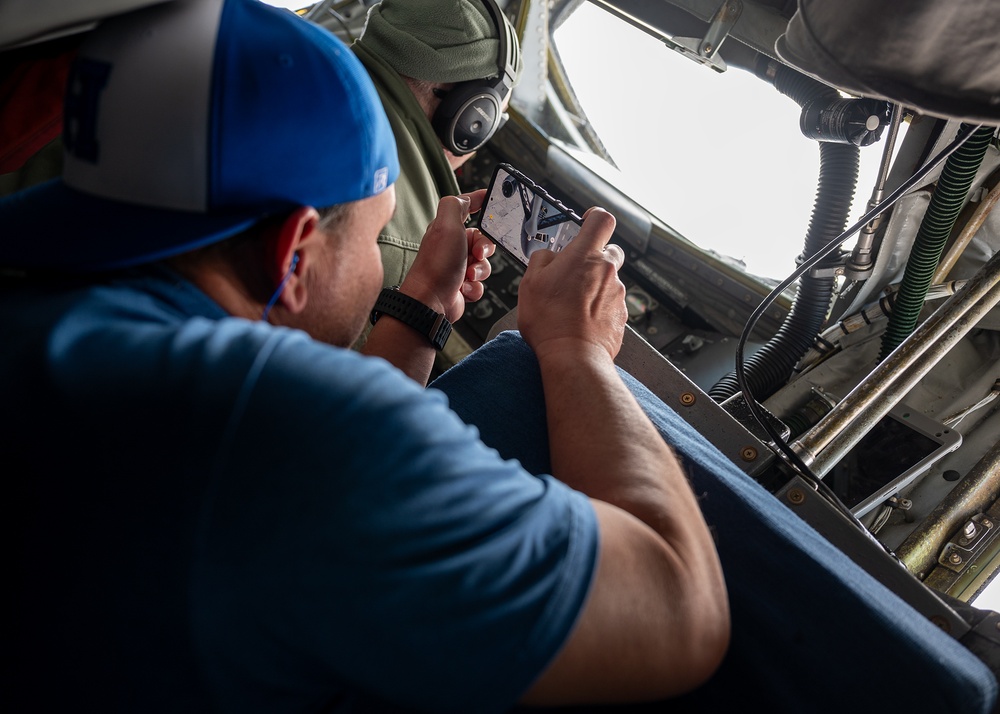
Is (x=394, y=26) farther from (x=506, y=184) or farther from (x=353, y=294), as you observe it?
(x=353, y=294)

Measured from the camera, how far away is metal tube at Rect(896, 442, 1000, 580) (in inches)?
49.4

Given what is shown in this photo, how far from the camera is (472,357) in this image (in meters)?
1.12

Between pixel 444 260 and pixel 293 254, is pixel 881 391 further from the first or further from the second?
pixel 293 254

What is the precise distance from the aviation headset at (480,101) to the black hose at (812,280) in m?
0.71

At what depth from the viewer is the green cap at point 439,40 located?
189 cm

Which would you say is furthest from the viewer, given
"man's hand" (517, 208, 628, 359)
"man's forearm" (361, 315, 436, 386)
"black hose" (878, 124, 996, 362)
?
"black hose" (878, 124, 996, 362)

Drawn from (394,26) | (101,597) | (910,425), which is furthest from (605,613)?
(394,26)

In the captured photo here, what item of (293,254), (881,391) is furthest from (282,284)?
(881,391)

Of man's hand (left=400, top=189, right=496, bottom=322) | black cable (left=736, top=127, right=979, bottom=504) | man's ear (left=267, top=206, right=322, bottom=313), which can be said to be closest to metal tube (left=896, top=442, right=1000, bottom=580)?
black cable (left=736, top=127, right=979, bottom=504)

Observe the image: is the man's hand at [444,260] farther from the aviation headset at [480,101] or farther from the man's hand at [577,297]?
the aviation headset at [480,101]

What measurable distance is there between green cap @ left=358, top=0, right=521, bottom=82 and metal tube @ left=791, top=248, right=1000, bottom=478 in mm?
1263

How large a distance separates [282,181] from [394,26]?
1412mm

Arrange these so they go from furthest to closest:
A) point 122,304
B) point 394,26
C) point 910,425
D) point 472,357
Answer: point 394,26 → point 910,425 → point 472,357 → point 122,304

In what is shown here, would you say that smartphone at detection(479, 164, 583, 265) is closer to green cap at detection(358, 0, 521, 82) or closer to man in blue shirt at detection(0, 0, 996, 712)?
man in blue shirt at detection(0, 0, 996, 712)
